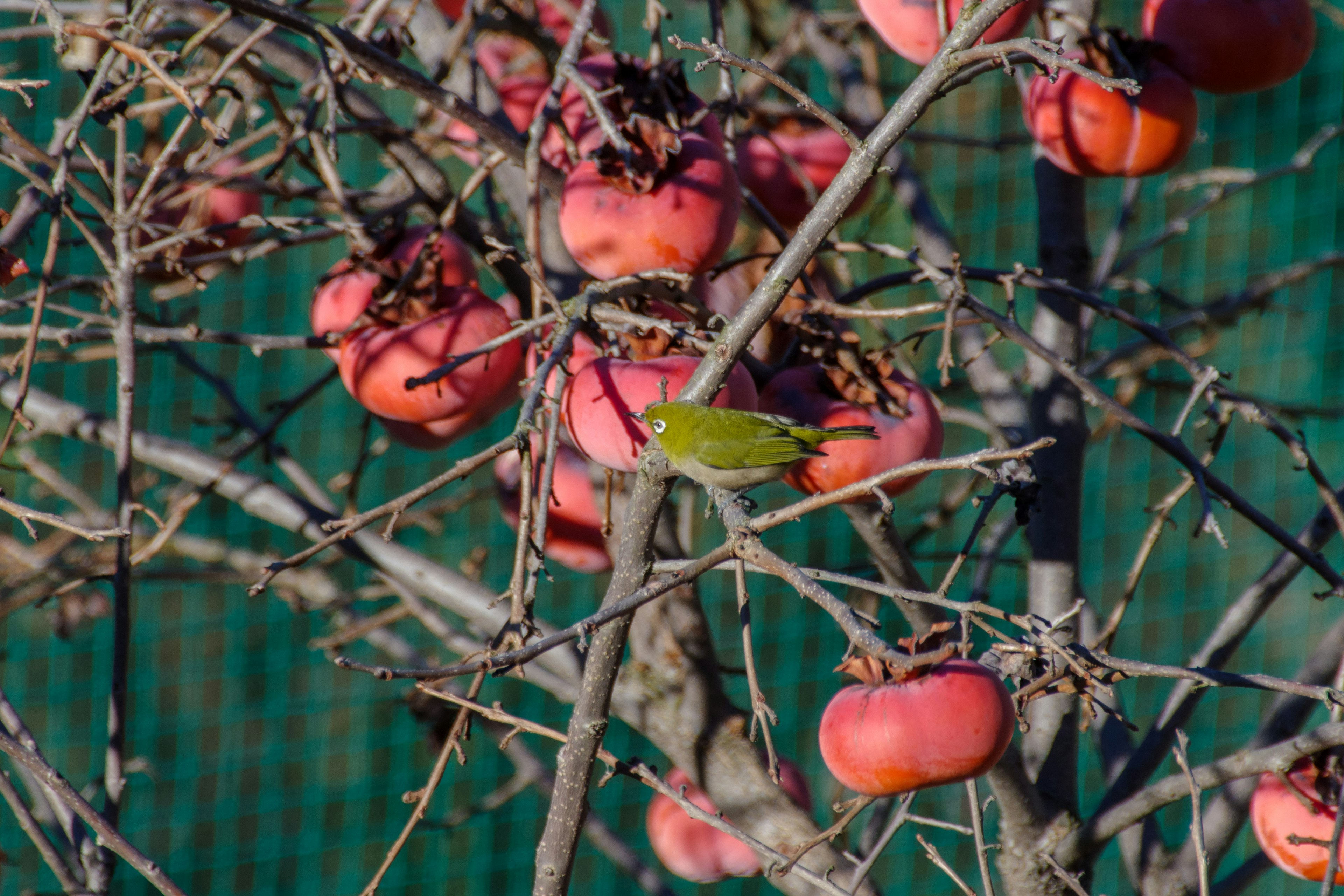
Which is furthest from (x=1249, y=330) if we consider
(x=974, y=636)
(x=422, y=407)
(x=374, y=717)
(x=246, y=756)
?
(x=422, y=407)

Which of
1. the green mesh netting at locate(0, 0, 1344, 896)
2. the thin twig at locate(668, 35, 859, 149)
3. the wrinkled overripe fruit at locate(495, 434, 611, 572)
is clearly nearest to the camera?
the thin twig at locate(668, 35, 859, 149)

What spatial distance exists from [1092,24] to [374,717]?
192cm

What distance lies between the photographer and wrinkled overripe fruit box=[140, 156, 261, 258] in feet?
2.87

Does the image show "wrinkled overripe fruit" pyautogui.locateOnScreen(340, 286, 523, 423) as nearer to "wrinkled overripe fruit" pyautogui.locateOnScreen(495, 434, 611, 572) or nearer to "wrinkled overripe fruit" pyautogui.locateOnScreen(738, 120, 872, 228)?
"wrinkled overripe fruit" pyautogui.locateOnScreen(495, 434, 611, 572)

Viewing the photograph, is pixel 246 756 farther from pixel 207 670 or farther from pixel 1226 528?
pixel 1226 528

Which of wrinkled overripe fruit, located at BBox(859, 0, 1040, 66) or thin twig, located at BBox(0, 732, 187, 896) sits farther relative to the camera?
wrinkled overripe fruit, located at BBox(859, 0, 1040, 66)

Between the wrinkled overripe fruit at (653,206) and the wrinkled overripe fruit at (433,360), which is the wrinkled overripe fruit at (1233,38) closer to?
the wrinkled overripe fruit at (653,206)

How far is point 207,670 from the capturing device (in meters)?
2.21

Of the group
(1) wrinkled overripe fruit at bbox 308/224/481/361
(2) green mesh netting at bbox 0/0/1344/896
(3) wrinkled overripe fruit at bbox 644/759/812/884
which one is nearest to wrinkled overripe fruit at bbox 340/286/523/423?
(1) wrinkled overripe fruit at bbox 308/224/481/361

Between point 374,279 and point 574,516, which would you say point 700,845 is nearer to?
point 574,516

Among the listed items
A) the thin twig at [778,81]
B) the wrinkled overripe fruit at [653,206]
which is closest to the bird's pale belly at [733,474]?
the wrinkled overripe fruit at [653,206]

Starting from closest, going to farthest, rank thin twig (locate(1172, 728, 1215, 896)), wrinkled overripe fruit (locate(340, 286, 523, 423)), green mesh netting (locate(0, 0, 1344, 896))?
1. thin twig (locate(1172, 728, 1215, 896))
2. wrinkled overripe fruit (locate(340, 286, 523, 423))
3. green mesh netting (locate(0, 0, 1344, 896))

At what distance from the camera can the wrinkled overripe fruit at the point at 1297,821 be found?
70cm

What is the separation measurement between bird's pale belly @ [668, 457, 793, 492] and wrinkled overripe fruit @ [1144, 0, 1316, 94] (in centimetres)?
40
